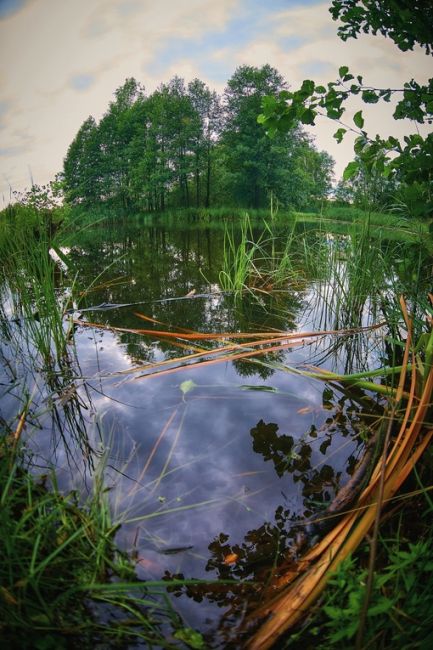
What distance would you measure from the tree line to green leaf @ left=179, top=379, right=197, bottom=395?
29.7 metres

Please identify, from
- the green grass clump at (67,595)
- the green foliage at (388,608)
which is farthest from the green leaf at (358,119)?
the green grass clump at (67,595)

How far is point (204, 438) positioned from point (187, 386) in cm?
50

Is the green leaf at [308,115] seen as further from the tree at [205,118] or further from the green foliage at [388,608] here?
the tree at [205,118]

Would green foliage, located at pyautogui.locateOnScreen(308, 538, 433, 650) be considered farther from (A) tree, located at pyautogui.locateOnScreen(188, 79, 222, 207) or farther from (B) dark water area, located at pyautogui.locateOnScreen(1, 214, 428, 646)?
(A) tree, located at pyautogui.locateOnScreen(188, 79, 222, 207)

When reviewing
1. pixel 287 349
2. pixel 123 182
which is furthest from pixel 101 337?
pixel 123 182

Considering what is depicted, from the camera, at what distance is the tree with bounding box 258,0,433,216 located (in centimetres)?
166

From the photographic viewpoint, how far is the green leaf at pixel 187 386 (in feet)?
6.66

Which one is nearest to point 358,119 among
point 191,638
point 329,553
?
point 329,553

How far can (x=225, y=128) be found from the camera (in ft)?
106

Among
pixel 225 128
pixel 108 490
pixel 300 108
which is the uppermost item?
pixel 225 128

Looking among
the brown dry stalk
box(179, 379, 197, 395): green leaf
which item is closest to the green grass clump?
the brown dry stalk

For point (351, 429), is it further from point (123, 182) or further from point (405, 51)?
point (123, 182)

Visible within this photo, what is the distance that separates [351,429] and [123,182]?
130ft

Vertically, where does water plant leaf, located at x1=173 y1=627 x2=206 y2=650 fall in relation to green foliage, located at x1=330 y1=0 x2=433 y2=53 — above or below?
below
